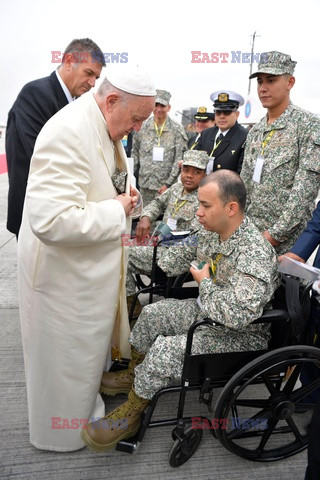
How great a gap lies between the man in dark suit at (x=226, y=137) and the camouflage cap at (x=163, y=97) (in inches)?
27.8

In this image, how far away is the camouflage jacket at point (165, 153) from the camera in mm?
4121

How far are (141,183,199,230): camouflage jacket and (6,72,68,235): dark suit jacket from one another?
3.36ft

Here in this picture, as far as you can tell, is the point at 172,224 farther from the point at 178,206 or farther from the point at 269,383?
the point at 269,383

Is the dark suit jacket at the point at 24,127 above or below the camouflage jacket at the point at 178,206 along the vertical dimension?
above

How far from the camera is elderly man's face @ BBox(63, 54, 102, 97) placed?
2359 mm

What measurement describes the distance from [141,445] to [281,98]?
2080 millimetres

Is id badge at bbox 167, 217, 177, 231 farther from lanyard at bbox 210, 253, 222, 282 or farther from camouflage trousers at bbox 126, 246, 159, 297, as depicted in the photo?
lanyard at bbox 210, 253, 222, 282

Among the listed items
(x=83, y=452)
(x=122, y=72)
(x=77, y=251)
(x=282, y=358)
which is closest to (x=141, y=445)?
(x=83, y=452)

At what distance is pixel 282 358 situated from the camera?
5.03 feet

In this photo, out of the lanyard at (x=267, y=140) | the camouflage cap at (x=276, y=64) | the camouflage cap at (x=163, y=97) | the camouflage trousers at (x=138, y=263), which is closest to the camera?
the camouflage cap at (x=276, y=64)

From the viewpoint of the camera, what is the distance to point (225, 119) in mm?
3352

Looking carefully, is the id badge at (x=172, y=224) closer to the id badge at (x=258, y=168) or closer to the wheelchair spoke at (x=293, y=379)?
the id badge at (x=258, y=168)

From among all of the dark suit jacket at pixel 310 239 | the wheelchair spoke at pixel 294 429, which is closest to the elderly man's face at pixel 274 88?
the dark suit jacket at pixel 310 239

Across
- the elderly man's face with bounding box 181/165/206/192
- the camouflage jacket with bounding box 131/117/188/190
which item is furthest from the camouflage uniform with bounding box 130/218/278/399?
the camouflage jacket with bounding box 131/117/188/190
